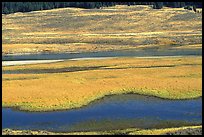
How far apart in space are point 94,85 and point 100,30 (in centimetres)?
8497

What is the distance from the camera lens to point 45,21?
463ft

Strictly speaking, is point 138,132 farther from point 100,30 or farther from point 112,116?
point 100,30

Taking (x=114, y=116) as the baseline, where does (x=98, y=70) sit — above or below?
below

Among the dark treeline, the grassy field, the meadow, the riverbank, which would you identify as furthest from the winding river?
the dark treeline

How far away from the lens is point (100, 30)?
12862 cm

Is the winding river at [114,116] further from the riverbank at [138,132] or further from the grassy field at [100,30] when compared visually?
the grassy field at [100,30]

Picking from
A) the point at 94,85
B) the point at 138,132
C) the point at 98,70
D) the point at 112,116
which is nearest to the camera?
the point at 138,132

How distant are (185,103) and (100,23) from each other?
98.9 metres

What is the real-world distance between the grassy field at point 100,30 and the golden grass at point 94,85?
3495cm

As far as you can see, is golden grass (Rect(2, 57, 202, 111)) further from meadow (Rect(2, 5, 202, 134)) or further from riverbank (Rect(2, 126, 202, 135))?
riverbank (Rect(2, 126, 202, 135))

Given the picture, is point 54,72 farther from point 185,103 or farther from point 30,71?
point 185,103

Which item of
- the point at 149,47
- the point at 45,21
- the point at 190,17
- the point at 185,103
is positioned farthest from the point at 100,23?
the point at 185,103

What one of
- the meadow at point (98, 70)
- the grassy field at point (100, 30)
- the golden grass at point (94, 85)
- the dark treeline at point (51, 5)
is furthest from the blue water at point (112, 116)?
the dark treeline at point (51, 5)

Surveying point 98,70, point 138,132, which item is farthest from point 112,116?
point 98,70
